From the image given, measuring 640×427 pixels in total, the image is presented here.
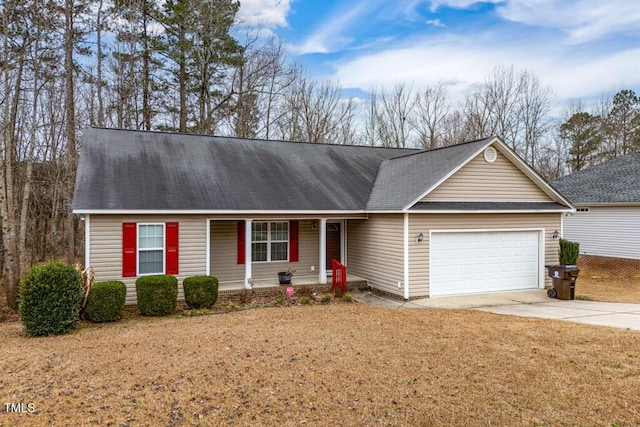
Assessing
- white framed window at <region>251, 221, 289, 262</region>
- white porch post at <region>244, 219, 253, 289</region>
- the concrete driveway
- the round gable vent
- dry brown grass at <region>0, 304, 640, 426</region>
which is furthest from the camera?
white framed window at <region>251, 221, 289, 262</region>

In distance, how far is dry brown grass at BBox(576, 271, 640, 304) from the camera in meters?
12.5

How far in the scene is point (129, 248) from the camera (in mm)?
10695

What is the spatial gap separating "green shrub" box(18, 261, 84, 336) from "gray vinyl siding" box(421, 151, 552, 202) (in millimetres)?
8786

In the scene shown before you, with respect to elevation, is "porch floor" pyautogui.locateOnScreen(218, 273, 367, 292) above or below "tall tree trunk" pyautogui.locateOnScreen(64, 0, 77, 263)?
below

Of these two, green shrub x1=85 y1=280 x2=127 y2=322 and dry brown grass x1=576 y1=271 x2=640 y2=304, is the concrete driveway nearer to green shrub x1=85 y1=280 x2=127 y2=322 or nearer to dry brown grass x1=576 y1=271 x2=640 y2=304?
dry brown grass x1=576 y1=271 x2=640 y2=304

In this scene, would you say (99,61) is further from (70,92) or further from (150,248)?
(150,248)

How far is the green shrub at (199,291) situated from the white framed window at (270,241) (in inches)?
111

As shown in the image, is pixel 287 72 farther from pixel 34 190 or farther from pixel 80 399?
pixel 80 399

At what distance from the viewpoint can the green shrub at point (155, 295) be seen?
33.0ft

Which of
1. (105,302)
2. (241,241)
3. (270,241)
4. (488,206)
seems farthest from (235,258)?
(488,206)

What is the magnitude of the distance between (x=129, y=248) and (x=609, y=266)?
1823 centimetres

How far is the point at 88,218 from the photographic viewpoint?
10289 millimetres

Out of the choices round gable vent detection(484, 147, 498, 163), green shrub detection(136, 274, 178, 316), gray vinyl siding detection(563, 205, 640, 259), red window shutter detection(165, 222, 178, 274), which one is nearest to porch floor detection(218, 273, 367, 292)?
red window shutter detection(165, 222, 178, 274)

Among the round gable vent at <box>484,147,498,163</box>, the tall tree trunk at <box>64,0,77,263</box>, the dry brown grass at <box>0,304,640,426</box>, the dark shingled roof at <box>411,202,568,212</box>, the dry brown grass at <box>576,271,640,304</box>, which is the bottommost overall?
the dry brown grass at <box>576,271,640,304</box>
